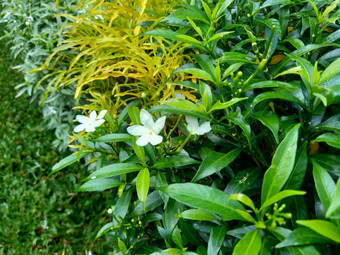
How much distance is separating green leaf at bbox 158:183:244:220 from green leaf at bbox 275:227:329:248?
0.42ft

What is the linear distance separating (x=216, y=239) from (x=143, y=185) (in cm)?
28

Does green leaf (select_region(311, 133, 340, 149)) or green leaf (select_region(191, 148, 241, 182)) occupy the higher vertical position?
green leaf (select_region(311, 133, 340, 149))

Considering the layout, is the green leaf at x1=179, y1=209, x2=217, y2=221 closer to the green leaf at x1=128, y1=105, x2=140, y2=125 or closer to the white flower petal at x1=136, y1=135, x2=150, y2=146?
the white flower petal at x1=136, y1=135, x2=150, y2=146

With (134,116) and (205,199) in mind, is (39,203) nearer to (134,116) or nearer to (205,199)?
(134,116)

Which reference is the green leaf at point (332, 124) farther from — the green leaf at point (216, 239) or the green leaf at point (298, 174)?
the green leaf at point (216, 239)

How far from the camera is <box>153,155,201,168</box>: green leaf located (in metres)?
1.06

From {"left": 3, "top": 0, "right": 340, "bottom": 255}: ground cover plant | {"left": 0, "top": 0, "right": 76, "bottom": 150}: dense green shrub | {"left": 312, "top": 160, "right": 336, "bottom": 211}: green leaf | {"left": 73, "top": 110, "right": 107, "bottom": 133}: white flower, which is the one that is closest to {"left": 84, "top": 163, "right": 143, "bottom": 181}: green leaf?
{"left": 3, "top": 0, "right": 340, "bottom": 255}: ground cover plant

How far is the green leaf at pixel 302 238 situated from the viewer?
2.34 feet

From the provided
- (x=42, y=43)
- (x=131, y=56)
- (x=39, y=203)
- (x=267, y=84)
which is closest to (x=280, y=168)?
(x=267, y=84)

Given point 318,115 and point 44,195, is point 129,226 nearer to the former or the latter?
point 318,115

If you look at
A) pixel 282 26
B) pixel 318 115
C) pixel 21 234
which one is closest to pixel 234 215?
pixel 318 115

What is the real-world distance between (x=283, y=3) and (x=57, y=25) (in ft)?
6.37

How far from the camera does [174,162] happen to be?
3.50 ft

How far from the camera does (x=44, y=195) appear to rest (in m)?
2.76
